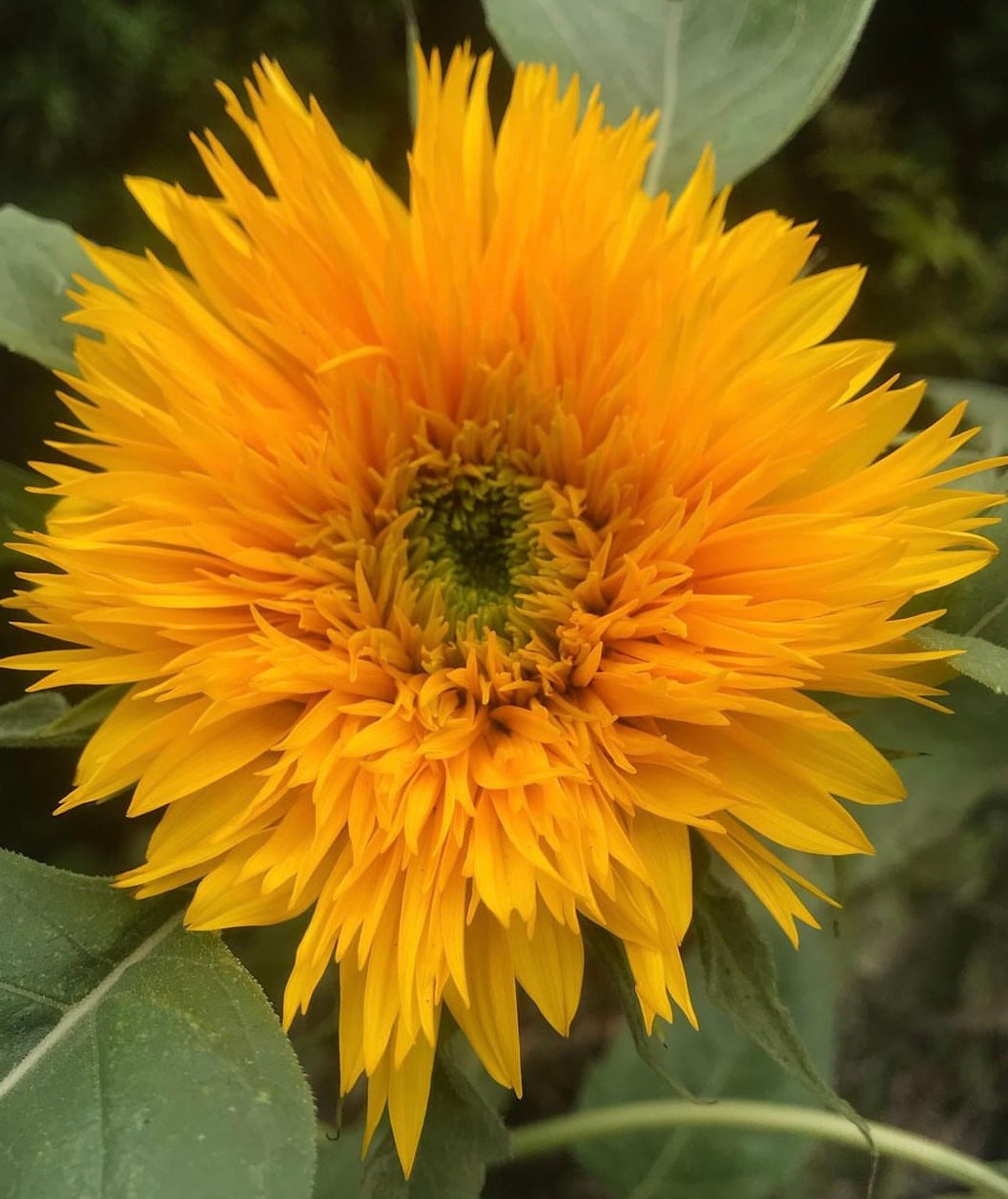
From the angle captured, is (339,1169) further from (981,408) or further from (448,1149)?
(981,408)

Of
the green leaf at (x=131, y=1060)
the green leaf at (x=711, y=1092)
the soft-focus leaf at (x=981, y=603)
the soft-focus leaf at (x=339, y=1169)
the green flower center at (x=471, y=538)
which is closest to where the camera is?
the green leaf at (x=131, y=1060)

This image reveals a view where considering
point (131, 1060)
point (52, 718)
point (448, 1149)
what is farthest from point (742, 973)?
point (52, 718)

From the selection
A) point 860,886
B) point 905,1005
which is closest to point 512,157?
point 860,886

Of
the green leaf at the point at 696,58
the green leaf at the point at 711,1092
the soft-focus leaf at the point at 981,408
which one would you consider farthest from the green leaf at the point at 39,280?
the green leaf at the point at 711,1092

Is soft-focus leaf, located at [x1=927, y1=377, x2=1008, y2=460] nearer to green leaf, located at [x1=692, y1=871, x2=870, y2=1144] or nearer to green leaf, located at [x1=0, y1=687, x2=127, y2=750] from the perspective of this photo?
green leaf, located at [x1=692, y1=871, x2=870, y2=1144]

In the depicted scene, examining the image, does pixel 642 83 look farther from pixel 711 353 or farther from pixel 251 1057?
pixel 251 1057

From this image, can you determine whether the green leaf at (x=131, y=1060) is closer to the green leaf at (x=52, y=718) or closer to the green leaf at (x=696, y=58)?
the green leaf at (x=52, y=718)
